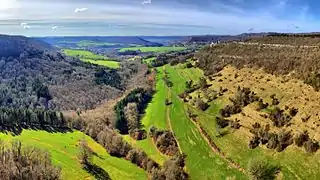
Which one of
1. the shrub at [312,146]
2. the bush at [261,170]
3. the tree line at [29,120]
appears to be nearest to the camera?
the bush at [261,170]

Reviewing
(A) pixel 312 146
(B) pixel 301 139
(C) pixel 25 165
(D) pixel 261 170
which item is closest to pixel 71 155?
(C) pixel 25 165

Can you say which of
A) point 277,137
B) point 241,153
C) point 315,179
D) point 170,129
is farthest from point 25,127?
point 315,179

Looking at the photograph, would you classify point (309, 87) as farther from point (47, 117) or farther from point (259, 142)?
point (47, 117)

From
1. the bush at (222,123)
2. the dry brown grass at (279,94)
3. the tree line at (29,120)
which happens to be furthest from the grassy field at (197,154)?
the tree line at (29,120)

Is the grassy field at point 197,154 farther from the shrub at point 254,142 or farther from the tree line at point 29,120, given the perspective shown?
the tree line at point 29,120

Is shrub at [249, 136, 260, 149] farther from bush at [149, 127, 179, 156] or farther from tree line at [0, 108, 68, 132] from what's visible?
tree line at [0, 108, 68, 132]

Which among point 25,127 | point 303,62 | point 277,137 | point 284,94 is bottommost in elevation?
point 25,127
